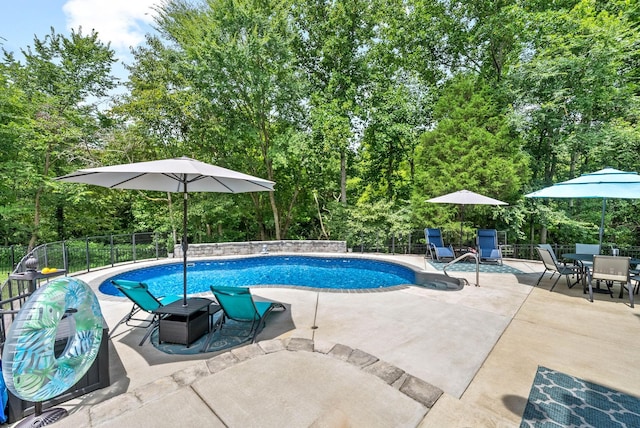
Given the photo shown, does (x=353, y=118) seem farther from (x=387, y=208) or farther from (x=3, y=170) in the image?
(x=3, y=170)

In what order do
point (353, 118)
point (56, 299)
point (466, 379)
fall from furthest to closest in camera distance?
point (353, 118) < point (466, 379) < point (56, 299)

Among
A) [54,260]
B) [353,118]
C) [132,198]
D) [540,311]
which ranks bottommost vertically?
[540,311]

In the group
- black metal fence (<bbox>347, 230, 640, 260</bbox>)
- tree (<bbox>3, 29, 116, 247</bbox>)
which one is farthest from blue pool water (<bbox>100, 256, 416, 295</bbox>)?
tree (<bbox>3, 29, 116, 247</bbox>)

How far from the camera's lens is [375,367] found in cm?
295

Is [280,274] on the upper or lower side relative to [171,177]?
lower

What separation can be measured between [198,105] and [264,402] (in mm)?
13320

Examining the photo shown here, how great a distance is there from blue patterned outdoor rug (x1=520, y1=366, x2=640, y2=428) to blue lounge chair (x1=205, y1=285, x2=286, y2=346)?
2.89 m

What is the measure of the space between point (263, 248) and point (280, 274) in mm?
2534

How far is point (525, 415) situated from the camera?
236 cm

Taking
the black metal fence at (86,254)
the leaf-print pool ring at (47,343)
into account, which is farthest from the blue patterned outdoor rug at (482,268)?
the black metal fence at (86,254)

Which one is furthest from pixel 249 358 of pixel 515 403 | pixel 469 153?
pixel 469 153

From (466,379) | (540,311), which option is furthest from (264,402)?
(540,311)

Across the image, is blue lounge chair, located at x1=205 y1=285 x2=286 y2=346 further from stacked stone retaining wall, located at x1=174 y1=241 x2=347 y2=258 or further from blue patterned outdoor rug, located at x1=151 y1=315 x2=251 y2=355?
stacked stone retaining wall, located at x1=174 y1=241 x2=347 y2=258

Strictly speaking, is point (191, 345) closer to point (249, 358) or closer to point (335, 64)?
point (249, 358)
